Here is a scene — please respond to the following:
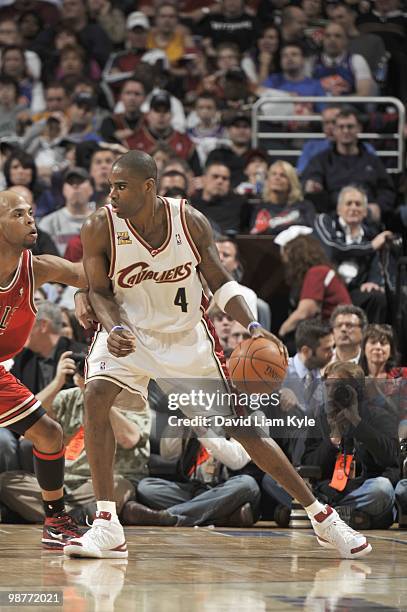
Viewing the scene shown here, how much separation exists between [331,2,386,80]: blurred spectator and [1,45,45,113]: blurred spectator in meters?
3.32

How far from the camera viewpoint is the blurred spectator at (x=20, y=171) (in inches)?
383

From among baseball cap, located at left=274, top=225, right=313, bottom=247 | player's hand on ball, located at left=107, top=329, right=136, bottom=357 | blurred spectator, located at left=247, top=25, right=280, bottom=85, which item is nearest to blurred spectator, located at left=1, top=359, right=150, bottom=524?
player's hand on ball, located at left=107, top=329, right=136, bottom=357

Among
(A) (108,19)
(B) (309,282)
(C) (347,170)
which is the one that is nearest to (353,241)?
(B) (309,282)

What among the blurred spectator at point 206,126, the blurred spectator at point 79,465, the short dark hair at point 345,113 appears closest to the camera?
the blurred spectator at point 79,465

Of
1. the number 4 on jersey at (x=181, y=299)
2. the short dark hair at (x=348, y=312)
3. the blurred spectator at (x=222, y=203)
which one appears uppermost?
the number 4 on jersey at (x=181, y=299)

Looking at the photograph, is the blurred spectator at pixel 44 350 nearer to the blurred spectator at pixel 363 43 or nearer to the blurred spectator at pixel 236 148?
the blurred spectator at pixel 236 148

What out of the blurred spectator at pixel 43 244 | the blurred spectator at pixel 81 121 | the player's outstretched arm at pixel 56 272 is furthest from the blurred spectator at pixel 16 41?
the player's outstretched arm at pixel 56 272

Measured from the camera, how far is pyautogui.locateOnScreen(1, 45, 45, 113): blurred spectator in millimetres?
12586

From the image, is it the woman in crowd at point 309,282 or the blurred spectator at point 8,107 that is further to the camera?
the blurred spectator at point 8,107

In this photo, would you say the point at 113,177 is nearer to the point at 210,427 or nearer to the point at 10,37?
the point at 210,427

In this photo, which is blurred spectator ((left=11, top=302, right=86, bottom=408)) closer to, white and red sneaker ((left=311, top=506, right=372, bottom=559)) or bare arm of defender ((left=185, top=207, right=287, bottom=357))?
bare arm of defender ((left=185, top=207, right=287, bottom=357))

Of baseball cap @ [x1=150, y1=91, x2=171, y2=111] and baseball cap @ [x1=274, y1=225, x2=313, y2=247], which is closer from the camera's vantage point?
baseball cap @ [x1=274, y1=225, x2=313, y2=247]

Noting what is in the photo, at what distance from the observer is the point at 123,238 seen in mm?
5402

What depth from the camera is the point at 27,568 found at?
4797 millimetres
